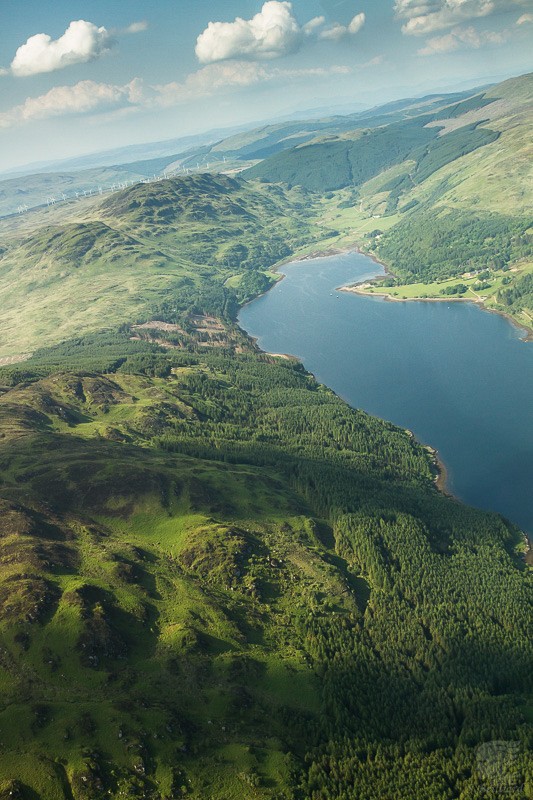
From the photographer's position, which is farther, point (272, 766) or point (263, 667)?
point (263, 667)

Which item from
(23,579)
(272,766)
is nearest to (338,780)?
(272,766)

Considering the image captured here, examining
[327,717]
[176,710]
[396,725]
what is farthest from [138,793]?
[396,725]

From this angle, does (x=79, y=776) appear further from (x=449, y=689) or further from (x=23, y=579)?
(x=449, y=689)

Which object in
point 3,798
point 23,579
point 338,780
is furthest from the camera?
point 23,579

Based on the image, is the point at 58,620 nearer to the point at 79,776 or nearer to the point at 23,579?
the point at 23,579

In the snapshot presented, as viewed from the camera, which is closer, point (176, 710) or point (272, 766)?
point (272, 766)

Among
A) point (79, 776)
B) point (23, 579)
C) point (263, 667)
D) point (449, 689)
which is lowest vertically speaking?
point (449, 689)

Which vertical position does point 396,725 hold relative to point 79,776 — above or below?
below

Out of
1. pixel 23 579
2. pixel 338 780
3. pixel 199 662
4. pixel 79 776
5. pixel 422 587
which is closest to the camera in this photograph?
pixel 79 776

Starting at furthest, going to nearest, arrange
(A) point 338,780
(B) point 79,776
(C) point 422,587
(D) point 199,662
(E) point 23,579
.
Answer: (C) point 422,587, (E) point 23,579, (D) point 199,662, (A) point 338,780, (B) point 79,776
